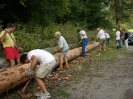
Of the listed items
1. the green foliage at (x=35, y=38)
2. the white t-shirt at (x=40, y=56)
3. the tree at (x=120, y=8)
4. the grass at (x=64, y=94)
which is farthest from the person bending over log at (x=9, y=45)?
the tree at (x=120, y=8)

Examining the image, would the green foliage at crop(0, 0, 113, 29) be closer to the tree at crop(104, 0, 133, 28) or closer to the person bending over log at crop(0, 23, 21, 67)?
the person bending over log at crop(0, 23, 21, 67)

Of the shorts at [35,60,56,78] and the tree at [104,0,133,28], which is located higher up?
the tree at [104,0,133,28]

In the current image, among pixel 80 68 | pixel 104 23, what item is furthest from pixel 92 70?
pixel 104 23

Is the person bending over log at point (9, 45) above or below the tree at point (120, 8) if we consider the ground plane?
below

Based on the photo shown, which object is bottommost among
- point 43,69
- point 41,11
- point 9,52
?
point 43,69

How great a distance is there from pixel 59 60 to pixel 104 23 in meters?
22.3

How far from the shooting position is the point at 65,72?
9219 mm

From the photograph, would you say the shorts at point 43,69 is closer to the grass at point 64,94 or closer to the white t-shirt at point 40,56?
the white t-shirt at point 40,56

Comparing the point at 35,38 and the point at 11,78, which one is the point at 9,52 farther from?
the point at 35,38

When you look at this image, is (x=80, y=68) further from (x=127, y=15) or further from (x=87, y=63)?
(x=127, y=15)

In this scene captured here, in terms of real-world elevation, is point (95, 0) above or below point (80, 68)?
above

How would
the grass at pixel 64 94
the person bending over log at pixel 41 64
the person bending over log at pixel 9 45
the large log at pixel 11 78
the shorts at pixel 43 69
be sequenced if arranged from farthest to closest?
the person bending over log at pixel 9 45, the grass at pixel 64 94, the large log at pixel 11 78, the shorts at pixel 43 69, the person bending over log at pixel 41 64

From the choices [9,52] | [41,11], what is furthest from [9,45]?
[41,11]

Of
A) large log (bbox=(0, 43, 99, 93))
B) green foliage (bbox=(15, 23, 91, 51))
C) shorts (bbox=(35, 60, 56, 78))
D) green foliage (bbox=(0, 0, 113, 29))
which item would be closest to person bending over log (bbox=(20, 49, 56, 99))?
shorts (bbox=(35, 60, 56, 78))
